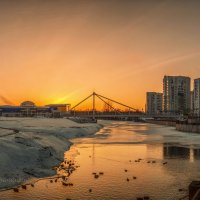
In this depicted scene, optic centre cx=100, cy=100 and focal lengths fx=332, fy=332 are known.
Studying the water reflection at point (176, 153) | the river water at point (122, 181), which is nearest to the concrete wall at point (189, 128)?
the water reflection at point (176, 153)

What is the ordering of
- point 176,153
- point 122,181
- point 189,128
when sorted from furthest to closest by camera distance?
point 189,128, point 176,153, point 122,181

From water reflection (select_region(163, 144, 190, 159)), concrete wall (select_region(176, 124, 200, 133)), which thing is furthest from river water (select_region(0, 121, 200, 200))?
concrete wall (select_region(176, 124, 200, 133))

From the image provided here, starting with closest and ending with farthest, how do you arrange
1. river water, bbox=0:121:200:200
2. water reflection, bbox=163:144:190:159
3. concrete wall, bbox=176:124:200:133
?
river water, bbox=0:121:200:200
water reflection, bbox=163:144:190:159
concrete wall, bbox=176:124:200:133

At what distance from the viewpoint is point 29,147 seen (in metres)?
38.2

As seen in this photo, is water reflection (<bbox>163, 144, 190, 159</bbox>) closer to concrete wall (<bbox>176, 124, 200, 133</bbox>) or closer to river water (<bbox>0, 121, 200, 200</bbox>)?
river water (<bbox>0, 121, 200, 200</bbox>)

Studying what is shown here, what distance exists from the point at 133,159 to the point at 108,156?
163 inches

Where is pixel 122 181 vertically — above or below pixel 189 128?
above

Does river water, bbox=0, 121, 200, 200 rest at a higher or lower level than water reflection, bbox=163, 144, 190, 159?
higher

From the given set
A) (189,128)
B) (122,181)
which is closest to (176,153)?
(122,181)

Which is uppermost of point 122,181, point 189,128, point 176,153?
point 122,181

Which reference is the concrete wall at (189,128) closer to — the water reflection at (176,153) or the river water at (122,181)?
the water reflection at (176,153)

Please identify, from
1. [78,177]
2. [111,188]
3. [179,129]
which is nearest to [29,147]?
[78,177]

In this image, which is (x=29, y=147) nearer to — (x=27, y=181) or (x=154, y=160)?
(x=27, y=181)

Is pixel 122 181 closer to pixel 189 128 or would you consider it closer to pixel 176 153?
pixel 176 153
